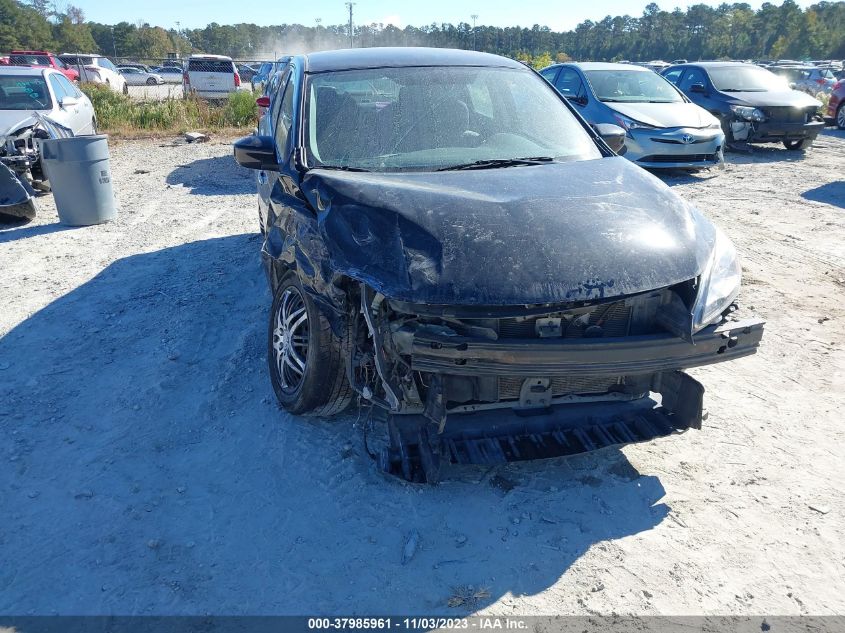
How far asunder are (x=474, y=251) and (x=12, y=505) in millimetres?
2493

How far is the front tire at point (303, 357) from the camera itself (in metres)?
3.26

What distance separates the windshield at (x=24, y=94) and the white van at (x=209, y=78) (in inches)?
355

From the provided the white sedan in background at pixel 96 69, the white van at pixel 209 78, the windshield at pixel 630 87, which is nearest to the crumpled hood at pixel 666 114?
the windshield at pixel 630 87

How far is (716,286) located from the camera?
2969mm

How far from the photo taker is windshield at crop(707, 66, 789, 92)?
12.8 metres

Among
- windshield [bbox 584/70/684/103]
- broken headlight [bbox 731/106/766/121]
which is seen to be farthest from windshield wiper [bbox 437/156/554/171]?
broken headlight [bbox 731/106/766/121]

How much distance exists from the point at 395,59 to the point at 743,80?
37.6 feet

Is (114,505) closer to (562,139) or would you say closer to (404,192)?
(404,192)

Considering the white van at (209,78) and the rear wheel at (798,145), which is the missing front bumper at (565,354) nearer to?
the rear wheel at (798,145)

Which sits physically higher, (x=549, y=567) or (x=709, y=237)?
(x=709, y=237)

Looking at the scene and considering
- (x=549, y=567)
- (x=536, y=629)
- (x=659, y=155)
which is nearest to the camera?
(x=536, y=629)

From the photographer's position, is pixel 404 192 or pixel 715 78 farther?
pixel 715 78

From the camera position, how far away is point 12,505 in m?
3.03

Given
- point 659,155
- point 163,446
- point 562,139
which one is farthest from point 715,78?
point 163,446
